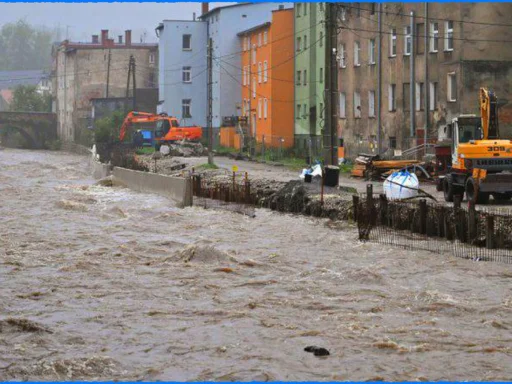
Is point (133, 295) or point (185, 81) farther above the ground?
point (185, 81)

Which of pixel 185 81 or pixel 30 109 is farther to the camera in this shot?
pixel 30 109

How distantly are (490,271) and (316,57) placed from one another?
56623 mm

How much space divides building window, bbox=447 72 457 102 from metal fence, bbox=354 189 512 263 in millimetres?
23551

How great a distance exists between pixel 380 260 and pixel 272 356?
962cm

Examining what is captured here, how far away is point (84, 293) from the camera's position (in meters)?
19.7

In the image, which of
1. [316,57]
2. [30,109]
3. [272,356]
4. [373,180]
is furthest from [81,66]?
[272,356]

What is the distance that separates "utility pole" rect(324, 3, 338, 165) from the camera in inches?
1480

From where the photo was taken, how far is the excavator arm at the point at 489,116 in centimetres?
3409

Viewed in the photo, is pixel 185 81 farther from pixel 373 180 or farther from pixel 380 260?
pixel 380 260

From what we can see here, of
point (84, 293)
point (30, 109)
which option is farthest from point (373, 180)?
point (30, 109)

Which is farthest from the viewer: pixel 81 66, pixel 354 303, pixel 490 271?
pixel 81 66

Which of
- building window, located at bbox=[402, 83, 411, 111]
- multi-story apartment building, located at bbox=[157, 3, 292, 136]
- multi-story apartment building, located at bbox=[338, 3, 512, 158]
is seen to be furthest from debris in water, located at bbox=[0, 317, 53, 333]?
multi-story apartment building, located at bbox=[157, 3, 292, 136]

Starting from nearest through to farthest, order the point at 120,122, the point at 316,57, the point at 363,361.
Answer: the point at 363,361
the point at 316,57
the point at 120,122

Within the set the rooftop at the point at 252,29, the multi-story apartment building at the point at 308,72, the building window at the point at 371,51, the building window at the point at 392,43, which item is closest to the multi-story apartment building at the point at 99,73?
the rooftop at the point at 252,29
